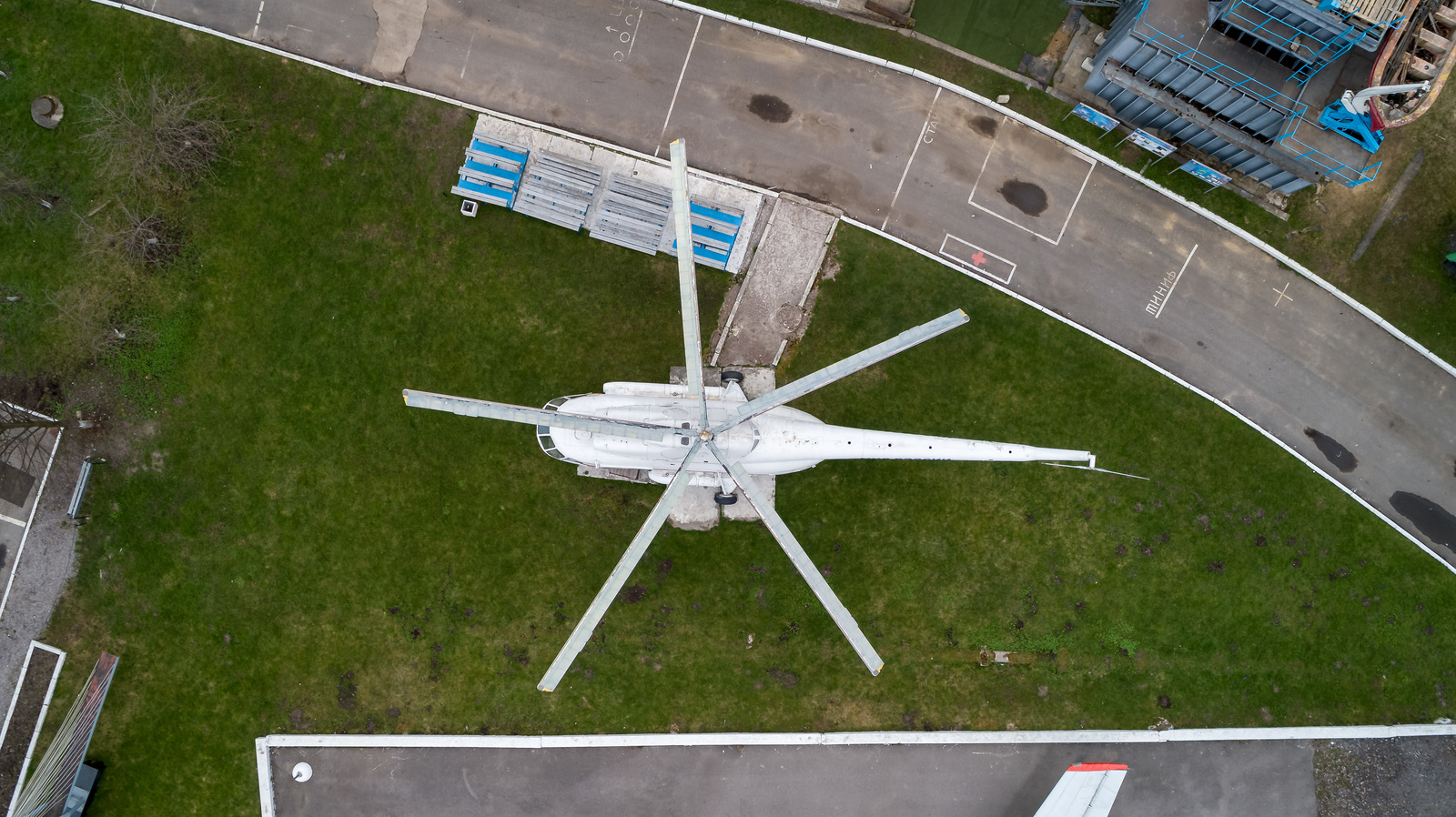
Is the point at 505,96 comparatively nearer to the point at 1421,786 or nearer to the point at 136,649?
the point at 136,649

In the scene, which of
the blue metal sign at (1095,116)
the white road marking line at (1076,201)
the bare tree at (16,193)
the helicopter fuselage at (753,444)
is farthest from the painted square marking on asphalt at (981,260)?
the bare tree at (16,193)

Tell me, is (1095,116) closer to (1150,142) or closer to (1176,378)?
(1150,142)

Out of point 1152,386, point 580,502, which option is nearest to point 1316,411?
point 1152,386

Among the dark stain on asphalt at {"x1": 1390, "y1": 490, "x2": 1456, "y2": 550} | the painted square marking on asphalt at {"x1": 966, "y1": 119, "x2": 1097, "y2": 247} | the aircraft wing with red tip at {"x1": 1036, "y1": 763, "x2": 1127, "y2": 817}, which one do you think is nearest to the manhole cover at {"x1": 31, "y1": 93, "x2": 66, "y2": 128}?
the painted square marking on asphalt at {"x1": 966, "y1": 119, "x2": 1097, "y2": 247}

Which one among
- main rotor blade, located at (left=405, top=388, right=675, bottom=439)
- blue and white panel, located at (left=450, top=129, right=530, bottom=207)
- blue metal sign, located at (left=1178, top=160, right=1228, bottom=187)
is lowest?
main rotor blade, located at (left=405, top=388, right=675, bottom=439)

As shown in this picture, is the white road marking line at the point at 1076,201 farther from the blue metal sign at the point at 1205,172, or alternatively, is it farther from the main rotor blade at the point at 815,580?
the main rotor blade at the point at 815,580

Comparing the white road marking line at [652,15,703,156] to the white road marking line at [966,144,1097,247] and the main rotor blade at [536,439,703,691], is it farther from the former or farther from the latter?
the main rotor blade at [536,439,703,691]
